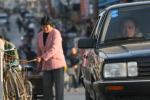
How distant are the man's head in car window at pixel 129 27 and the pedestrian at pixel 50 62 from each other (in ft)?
7.81

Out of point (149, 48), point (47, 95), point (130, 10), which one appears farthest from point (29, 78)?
Answer: point (149, 48)

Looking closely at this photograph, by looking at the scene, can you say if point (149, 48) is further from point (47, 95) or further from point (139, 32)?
point (47, 95)

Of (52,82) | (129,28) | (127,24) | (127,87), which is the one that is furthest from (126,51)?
(52,82)

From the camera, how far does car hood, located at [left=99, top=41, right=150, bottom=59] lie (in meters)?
8.42

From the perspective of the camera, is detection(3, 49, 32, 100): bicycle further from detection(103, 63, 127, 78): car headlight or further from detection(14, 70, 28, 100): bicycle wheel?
detection(103, 63, 127, 78): car headlight

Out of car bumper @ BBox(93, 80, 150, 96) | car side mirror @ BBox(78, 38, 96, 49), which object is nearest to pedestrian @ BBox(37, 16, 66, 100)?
car side mirror @ BBox(78, 38, 96, 49)

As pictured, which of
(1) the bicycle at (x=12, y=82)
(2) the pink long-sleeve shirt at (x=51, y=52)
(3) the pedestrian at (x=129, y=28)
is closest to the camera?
(3) the pedestrian at (x=129, y=28)

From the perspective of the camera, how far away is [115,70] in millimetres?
8398

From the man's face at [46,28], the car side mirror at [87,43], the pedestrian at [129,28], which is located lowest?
the car side mirror at [87,43]

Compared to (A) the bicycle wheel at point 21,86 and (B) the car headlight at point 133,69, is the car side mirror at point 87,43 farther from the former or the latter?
(A) the bicycle wheel at point 21,86

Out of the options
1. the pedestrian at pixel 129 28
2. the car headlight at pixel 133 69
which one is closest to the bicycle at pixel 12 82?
the pedestrian at pixel 129 28

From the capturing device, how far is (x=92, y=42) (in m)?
9.65

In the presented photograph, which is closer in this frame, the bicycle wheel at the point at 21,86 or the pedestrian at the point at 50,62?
the bicycle wheel at the point at 21,86

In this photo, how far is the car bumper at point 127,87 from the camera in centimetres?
818
